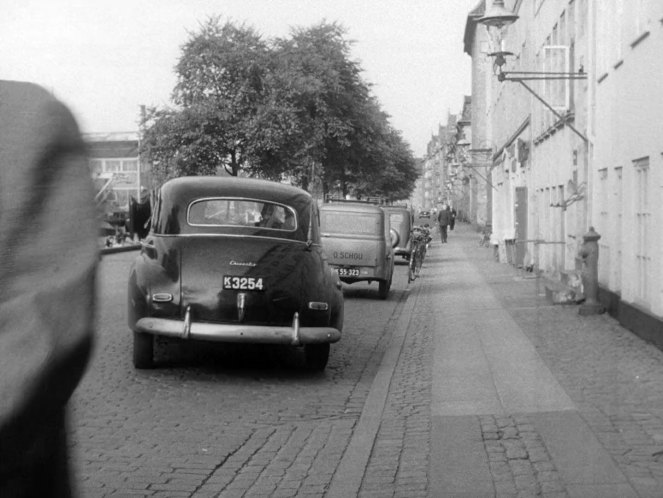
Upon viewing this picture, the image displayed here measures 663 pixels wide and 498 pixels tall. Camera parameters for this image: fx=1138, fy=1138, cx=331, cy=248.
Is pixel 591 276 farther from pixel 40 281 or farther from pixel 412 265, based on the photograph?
pixel 40 281

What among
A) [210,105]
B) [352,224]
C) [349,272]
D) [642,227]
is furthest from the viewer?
[210,105]

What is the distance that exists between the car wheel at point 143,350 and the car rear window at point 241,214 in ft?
4.07

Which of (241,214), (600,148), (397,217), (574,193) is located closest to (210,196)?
(241,214)

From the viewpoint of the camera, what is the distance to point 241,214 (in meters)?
11.2

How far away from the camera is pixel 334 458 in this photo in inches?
268

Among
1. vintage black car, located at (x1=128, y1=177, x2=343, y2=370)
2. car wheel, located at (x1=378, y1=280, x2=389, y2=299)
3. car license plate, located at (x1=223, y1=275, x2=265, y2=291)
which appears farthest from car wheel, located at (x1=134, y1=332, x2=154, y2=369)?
car wheel, located at (x1=378, y1=280, x2=389, y2=299)

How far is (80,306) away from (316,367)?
9575 mm

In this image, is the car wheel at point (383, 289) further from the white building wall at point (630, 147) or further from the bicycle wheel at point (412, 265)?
the white building wall at point (630, 147)

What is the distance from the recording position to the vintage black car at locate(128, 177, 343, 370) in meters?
10.0

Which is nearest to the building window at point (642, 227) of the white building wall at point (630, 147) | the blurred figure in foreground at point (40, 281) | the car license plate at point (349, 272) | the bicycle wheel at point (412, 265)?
the white building wall at point (630, 147)

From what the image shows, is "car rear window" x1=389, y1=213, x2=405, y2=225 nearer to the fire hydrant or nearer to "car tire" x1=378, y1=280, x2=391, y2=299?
"car tire" x1=378, y1=280, x2=391, y2=299

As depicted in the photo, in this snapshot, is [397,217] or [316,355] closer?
[316,355]

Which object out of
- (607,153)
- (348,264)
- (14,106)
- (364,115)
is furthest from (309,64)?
(14,106)

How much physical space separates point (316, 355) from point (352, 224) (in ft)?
40.7
